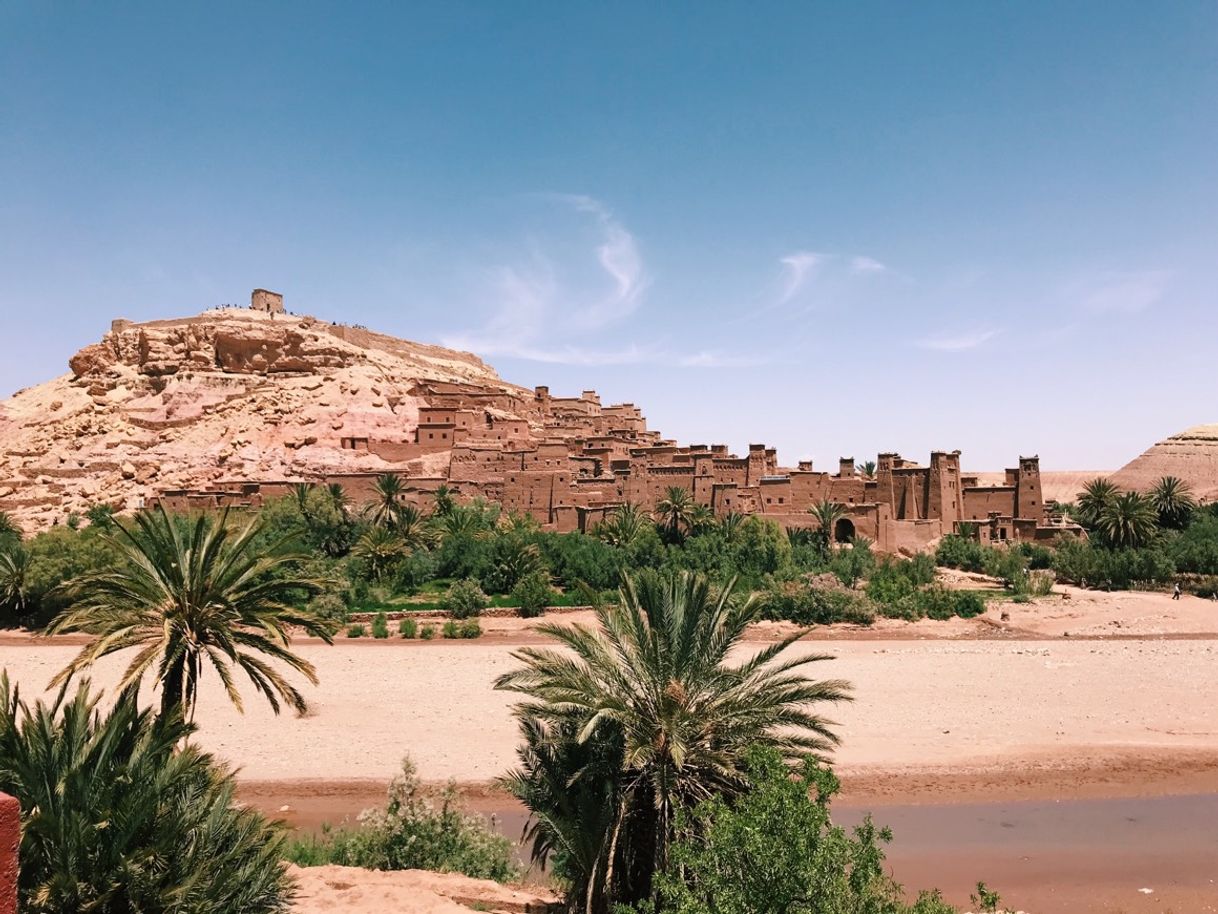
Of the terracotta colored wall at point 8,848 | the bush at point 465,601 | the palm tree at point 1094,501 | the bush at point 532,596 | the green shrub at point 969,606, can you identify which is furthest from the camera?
the palm tree at point 1094,501

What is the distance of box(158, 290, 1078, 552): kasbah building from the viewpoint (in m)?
38.9

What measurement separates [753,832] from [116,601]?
21.3ft

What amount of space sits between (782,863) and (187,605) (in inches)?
243

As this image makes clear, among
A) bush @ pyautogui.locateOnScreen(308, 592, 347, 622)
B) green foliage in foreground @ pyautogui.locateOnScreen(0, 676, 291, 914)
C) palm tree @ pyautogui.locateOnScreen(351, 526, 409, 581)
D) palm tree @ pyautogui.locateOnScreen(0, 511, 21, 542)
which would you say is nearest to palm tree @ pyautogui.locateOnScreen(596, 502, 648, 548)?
palm tree @ pyautogui.locateOnScreen(351, 526, 409, 581)

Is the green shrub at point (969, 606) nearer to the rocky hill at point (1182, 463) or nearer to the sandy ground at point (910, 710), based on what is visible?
the sandy ground at point (910, 710)

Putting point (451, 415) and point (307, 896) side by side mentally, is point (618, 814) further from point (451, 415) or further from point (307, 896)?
point (451, 415)

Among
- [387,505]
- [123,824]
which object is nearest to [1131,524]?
[387,505]

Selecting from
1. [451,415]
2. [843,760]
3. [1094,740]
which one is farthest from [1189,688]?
[451,415]

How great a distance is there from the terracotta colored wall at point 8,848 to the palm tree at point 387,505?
3387 cm

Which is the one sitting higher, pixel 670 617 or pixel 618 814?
pixel 670 617

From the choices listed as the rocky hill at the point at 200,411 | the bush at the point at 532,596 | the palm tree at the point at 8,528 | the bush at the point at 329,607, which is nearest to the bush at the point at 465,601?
the bush at the point at 532,596

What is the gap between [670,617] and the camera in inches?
310

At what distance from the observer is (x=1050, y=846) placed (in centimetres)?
1275

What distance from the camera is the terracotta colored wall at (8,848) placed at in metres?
1.99
